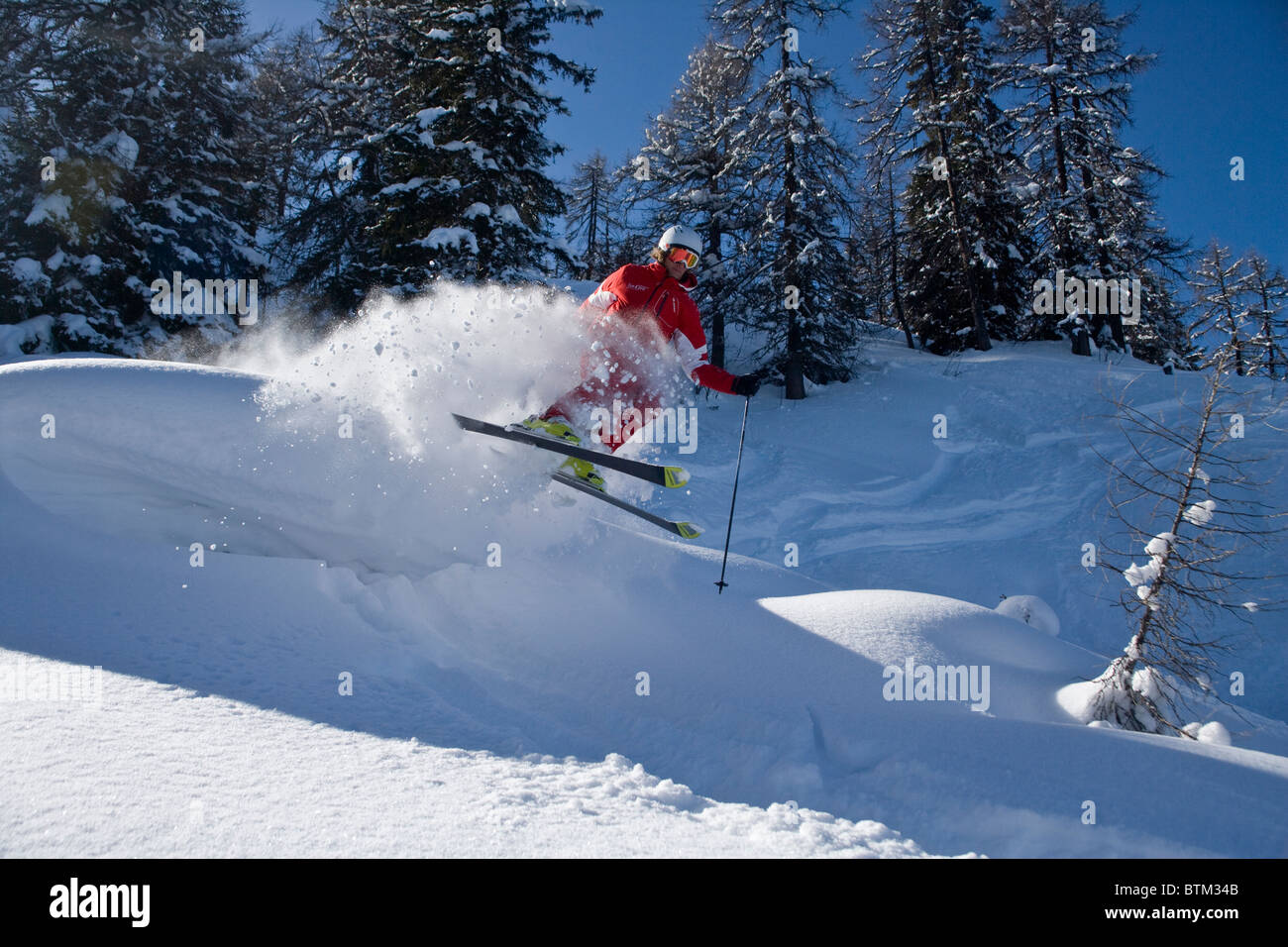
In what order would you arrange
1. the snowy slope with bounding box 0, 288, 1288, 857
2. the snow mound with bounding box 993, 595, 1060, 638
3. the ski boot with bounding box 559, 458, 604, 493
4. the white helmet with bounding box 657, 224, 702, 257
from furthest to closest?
the snow mound with bounding box 993, 595, 1060, 638 → the ski boot with bounding box 559, 458, 604, 493 → the white helmet with bounding box 657, 224, 702, 257 → the snowy slope with bounding box 0, 288, 1288, 857

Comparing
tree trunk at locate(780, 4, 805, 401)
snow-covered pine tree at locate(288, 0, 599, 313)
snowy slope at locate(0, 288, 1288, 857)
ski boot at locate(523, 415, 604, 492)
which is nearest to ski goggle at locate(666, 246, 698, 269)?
snowy slope at locate(0, 288, 1288, 857)

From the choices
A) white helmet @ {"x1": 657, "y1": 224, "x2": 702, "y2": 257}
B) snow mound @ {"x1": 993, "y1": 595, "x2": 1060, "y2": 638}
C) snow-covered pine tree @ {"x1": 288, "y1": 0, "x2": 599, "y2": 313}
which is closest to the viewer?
white helmet @ {"x1": 657, "y1": 224, "x2": 702, "y2": 257}

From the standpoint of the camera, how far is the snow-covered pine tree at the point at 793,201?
16062mm

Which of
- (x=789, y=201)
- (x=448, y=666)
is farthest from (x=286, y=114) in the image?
(x=448, y=666)

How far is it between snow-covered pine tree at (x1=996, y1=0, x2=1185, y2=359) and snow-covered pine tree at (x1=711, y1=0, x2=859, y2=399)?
7291 millimetres

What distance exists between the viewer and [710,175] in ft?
64.0

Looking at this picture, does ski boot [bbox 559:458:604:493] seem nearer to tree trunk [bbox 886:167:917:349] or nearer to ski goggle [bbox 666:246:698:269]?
ski goggle [bbox 666:246:698:269]

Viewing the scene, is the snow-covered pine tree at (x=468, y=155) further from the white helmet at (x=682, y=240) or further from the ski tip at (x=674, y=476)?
the ski tip at (x=674, y=476)

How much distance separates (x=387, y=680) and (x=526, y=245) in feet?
39.7

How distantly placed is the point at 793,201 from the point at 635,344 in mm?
11919

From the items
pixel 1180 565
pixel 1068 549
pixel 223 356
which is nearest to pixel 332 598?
pixel 1180 565

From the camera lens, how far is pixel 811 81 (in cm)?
1609

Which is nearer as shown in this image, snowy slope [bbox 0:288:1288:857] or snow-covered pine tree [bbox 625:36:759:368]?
snowy slope [bbox 0:288:1288:857]

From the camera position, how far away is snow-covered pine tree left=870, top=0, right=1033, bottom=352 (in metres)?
19.3
